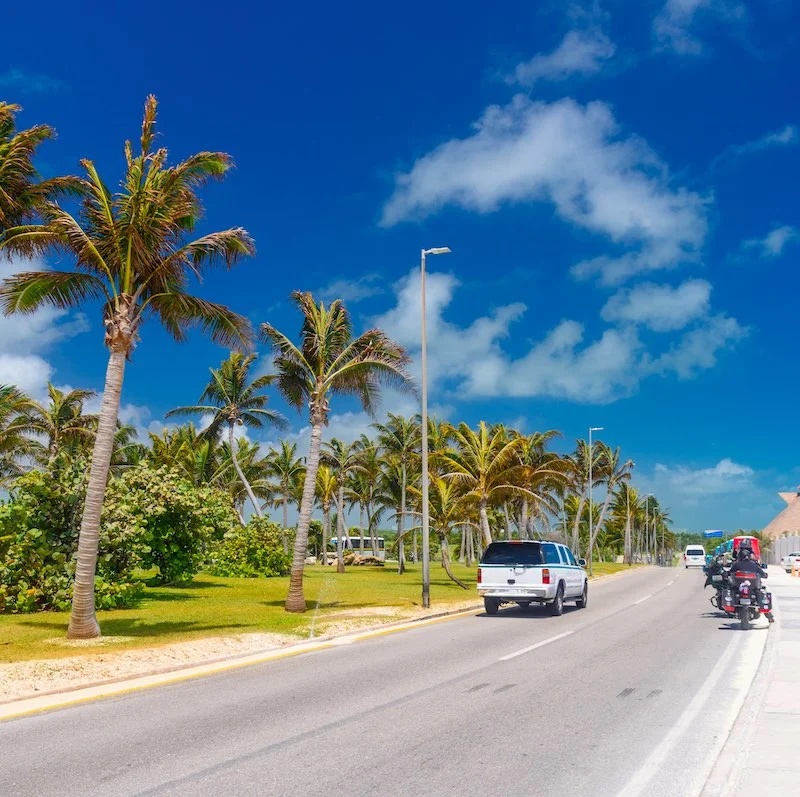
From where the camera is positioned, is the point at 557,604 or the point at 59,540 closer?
the point at 59,540

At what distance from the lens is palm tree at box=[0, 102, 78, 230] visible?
19.3 metres

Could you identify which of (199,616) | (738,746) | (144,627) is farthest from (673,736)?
(199,616)

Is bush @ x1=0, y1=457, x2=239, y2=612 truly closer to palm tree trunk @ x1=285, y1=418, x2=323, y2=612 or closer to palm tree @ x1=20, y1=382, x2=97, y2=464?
palm tree trunk @ x1=285, y1=418, x2=323, y2=612

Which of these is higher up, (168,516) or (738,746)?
(168,516)

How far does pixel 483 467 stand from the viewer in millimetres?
37469

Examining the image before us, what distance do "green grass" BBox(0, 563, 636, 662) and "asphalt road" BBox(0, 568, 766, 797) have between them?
357 cm

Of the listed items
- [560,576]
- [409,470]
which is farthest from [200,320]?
[409,470]

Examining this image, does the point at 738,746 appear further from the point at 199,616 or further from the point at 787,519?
the point at 787,519

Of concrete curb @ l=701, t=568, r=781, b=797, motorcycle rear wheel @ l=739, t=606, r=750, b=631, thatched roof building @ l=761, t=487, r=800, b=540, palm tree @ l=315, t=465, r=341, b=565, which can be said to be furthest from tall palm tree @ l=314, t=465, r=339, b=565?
thatched roof building @ l=761, t=487, r=800, b=540

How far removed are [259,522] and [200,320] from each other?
24.8 metres

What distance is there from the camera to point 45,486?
808 inches

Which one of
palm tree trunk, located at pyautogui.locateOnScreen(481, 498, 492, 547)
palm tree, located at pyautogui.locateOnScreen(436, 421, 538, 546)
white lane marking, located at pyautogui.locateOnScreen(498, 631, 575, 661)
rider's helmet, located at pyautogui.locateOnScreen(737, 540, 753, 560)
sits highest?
palm tree, located at pyautogui.locateOnScreen(436, 421, 538, 546)

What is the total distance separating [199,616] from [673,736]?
1458 centimetres

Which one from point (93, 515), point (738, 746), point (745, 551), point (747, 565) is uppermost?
point (93, 515)
